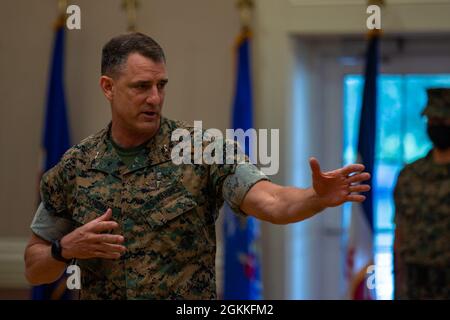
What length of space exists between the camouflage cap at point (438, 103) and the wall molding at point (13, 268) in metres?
2.76

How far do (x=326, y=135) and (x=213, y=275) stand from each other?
3.29 meters

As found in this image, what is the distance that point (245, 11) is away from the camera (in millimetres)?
5520

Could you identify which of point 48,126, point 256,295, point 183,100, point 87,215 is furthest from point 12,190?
point 87,215

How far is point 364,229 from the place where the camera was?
5.36 meters

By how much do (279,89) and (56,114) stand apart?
1.46 m

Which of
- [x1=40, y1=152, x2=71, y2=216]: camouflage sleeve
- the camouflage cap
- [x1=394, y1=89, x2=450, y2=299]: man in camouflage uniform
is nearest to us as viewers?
[x1=40, y1=152, x2=71, y2=216]: camouflage sleeve

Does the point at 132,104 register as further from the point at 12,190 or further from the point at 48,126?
the point at 12,190

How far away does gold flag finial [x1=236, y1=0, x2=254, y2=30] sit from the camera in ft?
18.0

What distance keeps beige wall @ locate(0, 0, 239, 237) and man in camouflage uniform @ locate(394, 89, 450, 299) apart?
1.33 meters

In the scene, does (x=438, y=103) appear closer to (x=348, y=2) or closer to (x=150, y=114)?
(x=348, y=2)

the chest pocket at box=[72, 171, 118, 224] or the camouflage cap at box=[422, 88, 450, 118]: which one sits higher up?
the camouflage cap at box=[422, 88, 450, 118]

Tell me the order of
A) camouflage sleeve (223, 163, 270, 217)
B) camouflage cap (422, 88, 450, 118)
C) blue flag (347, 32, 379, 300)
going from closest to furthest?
camouflage sleeve (223, 163, 270, 217) < camouflage cap (422, 88, 450, 118) < blue flag (347, 32, 379, 300)

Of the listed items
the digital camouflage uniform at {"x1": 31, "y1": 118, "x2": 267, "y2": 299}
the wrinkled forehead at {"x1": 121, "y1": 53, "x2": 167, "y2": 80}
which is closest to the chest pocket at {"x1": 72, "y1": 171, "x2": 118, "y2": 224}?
the digital camouflage uniform at {"x1": 31, "y1": 118, "x2": 267, "y2": 299}

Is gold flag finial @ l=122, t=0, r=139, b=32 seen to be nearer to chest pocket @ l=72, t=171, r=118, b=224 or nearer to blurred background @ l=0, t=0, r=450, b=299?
blurred background @ l=0, t=0, r=450, b=299
